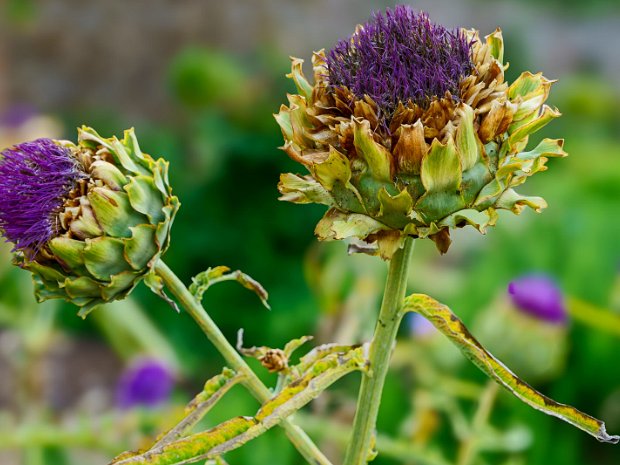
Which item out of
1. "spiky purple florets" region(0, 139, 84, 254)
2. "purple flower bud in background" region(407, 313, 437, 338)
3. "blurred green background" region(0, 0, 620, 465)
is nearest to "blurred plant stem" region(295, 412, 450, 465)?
"blurred green background" region(0, 0, 620, 465)

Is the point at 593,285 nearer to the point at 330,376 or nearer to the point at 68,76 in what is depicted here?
the point at 330,376

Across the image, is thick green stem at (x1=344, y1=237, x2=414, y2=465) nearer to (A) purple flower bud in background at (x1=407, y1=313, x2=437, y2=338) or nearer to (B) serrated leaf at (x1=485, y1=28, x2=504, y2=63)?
(B) serrated leaf at (x1=485, y1=28, x2=504, y2=63)

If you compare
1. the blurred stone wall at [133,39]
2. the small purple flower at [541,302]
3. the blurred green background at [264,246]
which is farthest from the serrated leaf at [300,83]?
the blurred stone wall at [133,39]

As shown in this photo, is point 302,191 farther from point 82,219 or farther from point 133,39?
point 133,39

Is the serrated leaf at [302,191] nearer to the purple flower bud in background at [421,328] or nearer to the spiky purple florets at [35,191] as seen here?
the spiky purple florets at [35,191]

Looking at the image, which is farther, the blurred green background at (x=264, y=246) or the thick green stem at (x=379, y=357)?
the blurred green background at (x=264, y=246)
